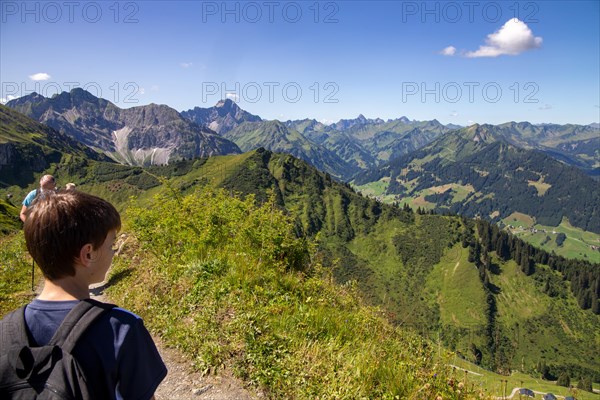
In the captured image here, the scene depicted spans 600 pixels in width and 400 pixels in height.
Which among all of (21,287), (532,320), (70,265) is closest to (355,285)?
(70,265)

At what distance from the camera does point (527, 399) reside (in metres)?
6.52

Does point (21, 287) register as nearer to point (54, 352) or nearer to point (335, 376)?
point (335, 376)

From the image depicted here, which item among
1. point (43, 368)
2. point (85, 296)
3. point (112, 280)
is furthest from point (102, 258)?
point (112, 280)

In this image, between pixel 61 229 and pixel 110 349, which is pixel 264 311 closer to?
pixel 110 349

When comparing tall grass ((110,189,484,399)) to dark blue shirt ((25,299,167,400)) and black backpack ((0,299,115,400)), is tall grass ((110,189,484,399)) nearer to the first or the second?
dark blue shirt ((25,299,167,400))

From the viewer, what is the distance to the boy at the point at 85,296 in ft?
8.43

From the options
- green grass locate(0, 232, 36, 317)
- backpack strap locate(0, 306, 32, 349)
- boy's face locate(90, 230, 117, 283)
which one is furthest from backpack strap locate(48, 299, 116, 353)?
green grass locate(0, 232, 36, 317)

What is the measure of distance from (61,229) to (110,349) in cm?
96

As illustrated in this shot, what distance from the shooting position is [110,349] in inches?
104

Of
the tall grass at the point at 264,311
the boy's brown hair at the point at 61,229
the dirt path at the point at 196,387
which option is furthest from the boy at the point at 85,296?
the tall grass at the point at 264,311

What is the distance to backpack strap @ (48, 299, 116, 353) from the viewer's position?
2.45 metres

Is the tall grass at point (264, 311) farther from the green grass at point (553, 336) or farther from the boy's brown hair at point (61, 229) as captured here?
the green grass at point (553, 336)

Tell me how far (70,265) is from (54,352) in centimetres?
64

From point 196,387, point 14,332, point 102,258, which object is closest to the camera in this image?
point 14,332
